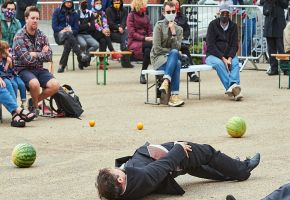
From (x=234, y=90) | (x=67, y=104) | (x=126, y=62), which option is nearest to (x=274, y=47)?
(x=126, y=62)

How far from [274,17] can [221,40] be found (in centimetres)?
372

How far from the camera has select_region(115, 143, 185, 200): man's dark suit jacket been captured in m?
8.11

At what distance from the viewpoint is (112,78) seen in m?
20.3

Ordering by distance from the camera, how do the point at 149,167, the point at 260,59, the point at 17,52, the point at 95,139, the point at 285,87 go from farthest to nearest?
the point at 260,59, the point at 285,87, the point at 17,52, the point at 95,139, the point at 149,167

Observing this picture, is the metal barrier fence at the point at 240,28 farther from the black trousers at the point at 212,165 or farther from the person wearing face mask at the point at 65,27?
the black trousers at the point at 212,165

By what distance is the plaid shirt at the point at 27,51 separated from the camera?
46.2 ft

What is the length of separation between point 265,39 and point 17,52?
8885mm

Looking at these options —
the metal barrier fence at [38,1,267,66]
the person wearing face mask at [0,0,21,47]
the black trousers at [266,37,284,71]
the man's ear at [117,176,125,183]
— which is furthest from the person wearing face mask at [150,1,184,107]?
the man's ear at [117,176,125,183]

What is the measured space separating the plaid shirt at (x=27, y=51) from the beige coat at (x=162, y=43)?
2.50 meters

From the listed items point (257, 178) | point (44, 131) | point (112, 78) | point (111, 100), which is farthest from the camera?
point (112, 78)

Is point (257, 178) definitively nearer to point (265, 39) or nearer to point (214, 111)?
point (214, 111)

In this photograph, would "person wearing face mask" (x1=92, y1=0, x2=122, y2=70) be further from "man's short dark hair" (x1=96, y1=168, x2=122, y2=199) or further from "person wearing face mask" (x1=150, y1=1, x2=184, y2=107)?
"man's short dark hair" (x1=96, y1=168, x2=122, y2=199)

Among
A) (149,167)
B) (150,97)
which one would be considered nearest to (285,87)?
(150,97)

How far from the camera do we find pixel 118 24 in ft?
74.0
